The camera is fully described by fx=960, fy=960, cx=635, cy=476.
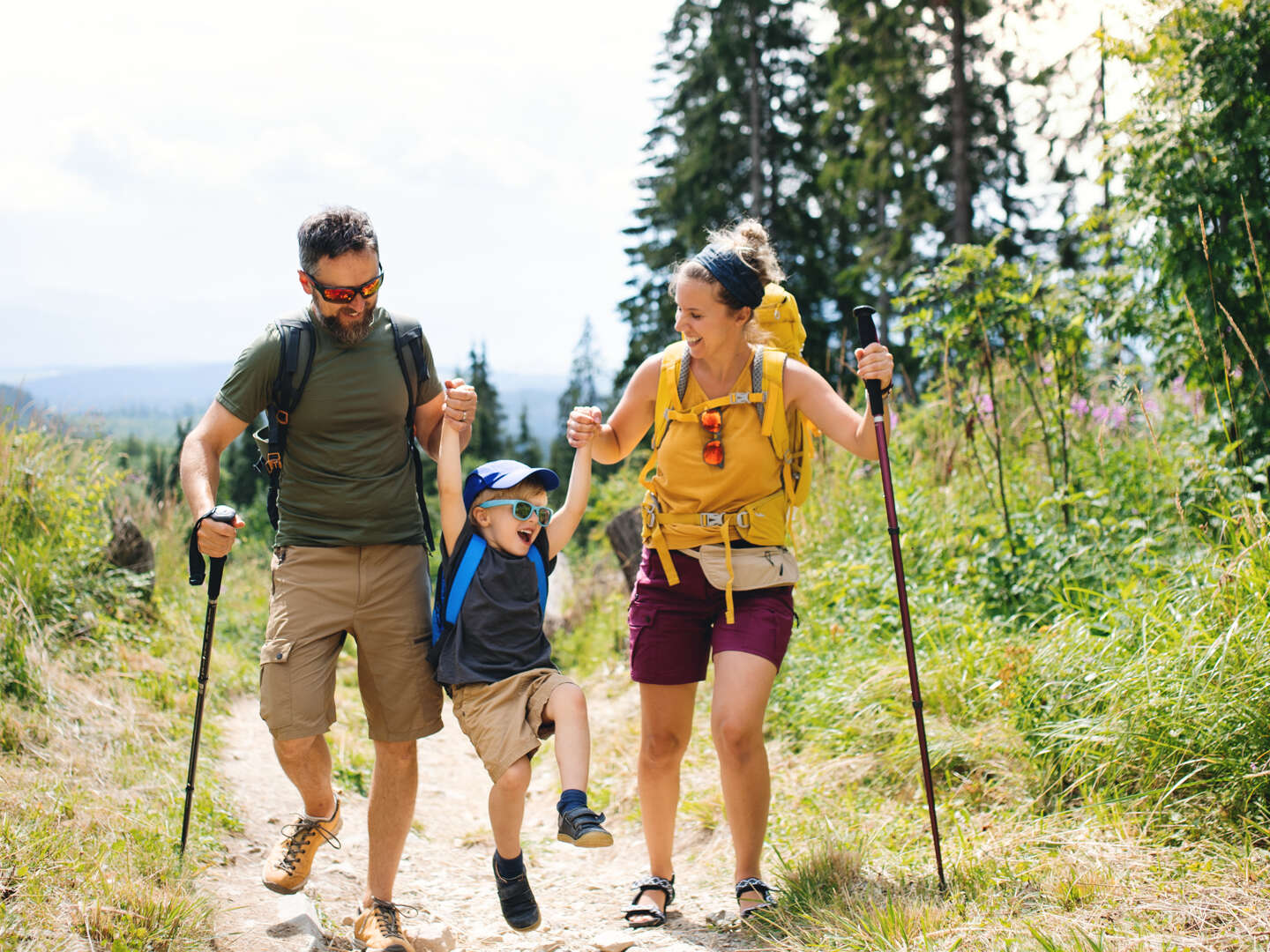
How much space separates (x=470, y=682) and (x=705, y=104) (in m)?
17.0

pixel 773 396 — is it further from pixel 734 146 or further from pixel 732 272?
pixel 734 146

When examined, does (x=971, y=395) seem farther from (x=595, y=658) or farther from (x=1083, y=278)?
(x=595, y=658)

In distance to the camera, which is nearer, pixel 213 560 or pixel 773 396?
pixel 213 560

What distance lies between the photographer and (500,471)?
347cm

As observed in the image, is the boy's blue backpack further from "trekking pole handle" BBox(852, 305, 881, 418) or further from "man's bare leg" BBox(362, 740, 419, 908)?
"trekking pole handle" BBox(852, 305, 881, 418)

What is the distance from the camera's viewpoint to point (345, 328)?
342 cm

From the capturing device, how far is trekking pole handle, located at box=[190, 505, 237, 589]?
3193 mm

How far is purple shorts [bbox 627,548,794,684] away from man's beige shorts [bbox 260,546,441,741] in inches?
32.0

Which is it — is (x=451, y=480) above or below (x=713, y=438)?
below

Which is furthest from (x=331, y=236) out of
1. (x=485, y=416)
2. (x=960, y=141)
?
(x=485, y=416)

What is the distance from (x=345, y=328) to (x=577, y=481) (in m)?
1.01

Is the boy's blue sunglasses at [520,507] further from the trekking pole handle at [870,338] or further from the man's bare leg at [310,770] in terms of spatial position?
the trekking pole handle at [870,338]

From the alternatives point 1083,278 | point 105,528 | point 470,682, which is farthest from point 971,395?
point 105,528

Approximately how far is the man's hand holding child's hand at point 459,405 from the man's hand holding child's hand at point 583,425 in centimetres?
42
